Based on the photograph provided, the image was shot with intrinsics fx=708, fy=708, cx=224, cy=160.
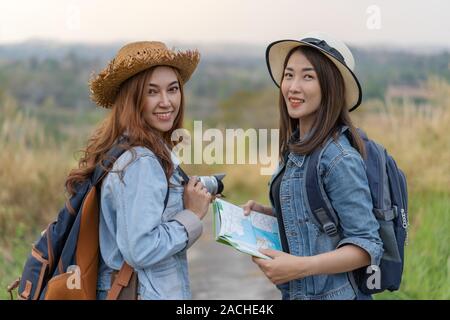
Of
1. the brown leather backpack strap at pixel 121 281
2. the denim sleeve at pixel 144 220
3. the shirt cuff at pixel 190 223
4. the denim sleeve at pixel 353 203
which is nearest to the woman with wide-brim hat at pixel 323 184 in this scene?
the denim sleeve at pixel 353 203

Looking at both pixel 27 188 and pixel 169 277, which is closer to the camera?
pixel 169 277

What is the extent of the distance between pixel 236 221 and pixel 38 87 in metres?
7.45

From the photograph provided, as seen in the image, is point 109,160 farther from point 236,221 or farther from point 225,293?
point 225,293

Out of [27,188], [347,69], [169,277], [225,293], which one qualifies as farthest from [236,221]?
[27,188]

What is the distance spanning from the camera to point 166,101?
2773mm

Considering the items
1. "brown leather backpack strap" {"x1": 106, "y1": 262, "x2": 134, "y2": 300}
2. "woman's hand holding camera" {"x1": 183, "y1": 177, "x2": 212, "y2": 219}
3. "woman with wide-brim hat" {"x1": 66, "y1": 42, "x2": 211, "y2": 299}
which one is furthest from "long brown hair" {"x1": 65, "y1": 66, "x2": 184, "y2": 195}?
"brown leather backpack strap" {"x1": 106, "y1": 262, "x2": 134, "y2": 300}

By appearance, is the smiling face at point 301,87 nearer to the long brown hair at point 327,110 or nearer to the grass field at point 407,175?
the long brown hair at point 327,110

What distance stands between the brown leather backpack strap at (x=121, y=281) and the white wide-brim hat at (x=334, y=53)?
1050 mm

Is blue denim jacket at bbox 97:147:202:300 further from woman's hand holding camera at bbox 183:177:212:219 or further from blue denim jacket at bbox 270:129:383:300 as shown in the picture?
blue denim jacket at bbox 270:129:383:300

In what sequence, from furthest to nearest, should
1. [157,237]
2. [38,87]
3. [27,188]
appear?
[38,87] < [27,188] < [157,237]

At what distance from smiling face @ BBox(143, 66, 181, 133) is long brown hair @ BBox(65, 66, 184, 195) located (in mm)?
20

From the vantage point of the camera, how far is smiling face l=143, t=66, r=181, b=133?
109 inches

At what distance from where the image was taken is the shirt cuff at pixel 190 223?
2.64 metres
